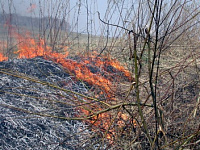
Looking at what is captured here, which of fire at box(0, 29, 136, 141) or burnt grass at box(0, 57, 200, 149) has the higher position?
fire at box(0, 29, 136, 141)

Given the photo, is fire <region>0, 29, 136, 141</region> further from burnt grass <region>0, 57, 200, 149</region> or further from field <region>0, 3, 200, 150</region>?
burnt grass <region>0, 57, 200, 149</region>

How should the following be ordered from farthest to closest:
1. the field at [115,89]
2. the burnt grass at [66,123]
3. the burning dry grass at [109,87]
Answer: the burning dry grass at [109,87] < the burnt grass at [66,123] < the field at [115,89]

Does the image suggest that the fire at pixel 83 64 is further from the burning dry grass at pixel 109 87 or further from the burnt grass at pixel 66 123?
the burnt grass at pixel 66 123

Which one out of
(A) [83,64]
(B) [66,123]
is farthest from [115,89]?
(A) [83,64]

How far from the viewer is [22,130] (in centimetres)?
243

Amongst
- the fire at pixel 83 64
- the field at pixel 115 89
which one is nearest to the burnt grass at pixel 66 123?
the field at pixel 115 89

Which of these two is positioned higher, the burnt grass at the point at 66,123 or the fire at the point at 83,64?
the fire at the point at 83,64

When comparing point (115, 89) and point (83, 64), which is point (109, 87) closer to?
point (115, 89)

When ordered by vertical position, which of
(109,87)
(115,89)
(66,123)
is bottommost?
(66,123)

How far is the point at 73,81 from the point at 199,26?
294 centimetres

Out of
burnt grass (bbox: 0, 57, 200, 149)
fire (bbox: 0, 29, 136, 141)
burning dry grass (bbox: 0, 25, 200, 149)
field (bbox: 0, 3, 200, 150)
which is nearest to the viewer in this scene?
field (bbox: 0, 3, 200, 150)

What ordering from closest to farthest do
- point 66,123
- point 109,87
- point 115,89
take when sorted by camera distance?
point 109,87
point 66,123
point 115,89

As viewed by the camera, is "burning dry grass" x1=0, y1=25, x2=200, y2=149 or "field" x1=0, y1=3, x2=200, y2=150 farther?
"burning dry grass" x1=0, y1=25, x2=200, y2=149

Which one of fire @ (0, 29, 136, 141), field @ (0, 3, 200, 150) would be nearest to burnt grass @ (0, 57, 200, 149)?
field @ (0, 3, 200, 150)
